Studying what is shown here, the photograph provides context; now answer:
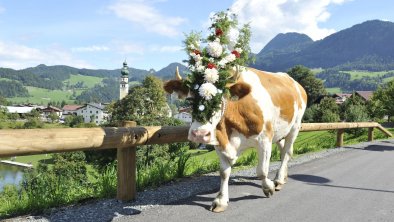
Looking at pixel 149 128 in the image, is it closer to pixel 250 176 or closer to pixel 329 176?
pixel 250 176

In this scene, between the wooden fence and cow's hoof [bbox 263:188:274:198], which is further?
cow's hoof [bbox 263:188:274:198]

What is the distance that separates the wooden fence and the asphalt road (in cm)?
75

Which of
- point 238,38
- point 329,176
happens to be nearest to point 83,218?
point 238,38

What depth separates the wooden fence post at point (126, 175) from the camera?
5.32 m

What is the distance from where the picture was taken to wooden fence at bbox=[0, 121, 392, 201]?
12.9 ft

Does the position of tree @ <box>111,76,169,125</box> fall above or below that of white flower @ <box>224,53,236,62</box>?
below

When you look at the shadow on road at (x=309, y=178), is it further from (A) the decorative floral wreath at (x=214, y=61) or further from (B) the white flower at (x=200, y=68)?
(B) the white flower at (x=200, y=68)

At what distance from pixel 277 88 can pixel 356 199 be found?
6.88 feet

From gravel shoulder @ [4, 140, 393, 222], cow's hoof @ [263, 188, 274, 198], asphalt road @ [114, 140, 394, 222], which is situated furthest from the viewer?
cow's hoof @ [263, 188, 274, 198]

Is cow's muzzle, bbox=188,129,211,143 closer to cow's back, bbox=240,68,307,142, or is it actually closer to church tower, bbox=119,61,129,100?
cow's back, bbox=240,68,307,142

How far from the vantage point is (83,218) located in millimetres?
4535

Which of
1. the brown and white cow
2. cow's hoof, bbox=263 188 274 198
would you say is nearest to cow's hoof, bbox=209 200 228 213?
the brown and white cow

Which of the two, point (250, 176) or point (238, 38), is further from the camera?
point (250, 176)

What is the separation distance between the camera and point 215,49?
15.2 ft
